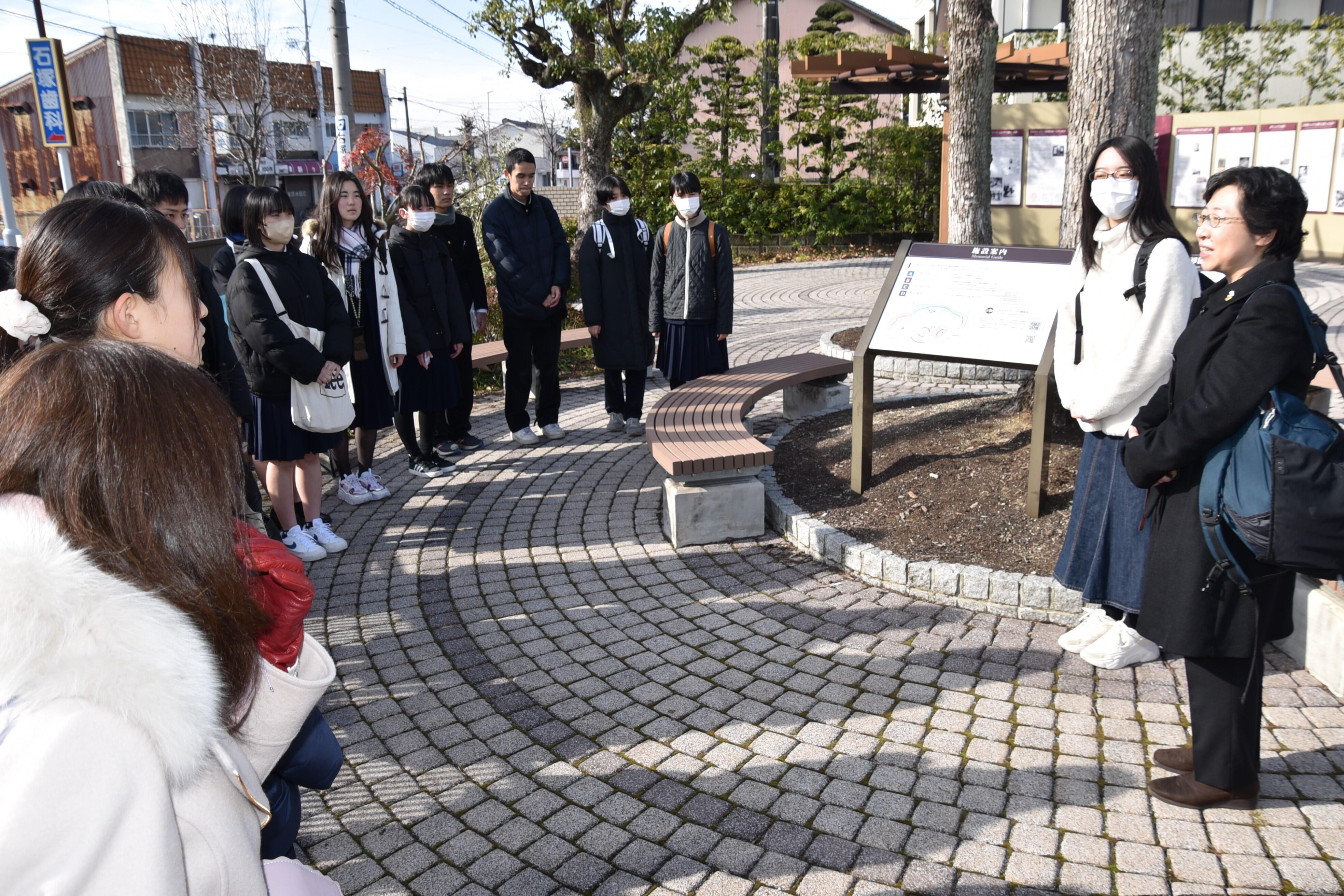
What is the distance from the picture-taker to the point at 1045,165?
1538 centimetres

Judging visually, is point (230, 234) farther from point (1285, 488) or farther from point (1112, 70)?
point (1112, 70)

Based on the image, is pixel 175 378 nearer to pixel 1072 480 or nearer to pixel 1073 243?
pixel 1072 480

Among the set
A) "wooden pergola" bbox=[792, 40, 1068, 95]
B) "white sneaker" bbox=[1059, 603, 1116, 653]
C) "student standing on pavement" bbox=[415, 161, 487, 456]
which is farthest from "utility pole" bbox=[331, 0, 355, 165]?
"white sneaker" bbox=[1059, 603, 1116, 653]

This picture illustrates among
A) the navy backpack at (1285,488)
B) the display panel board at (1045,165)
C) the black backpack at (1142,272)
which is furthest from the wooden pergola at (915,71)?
the navy backpack at (1285,488)

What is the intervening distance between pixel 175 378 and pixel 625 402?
626cm

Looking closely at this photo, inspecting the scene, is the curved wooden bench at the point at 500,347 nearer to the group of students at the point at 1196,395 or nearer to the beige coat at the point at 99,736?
the group of students at the point at 1196,395

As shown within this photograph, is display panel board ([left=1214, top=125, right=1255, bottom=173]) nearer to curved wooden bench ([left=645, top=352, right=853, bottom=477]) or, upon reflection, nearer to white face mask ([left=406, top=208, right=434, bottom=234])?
curved wooden bench ([left=645, top=352, right=853, bottom=477])

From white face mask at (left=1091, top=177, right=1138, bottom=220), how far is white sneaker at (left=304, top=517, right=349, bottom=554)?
13.4 feet

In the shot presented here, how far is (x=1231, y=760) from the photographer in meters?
2.76

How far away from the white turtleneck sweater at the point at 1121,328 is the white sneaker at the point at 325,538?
3774 millimetres

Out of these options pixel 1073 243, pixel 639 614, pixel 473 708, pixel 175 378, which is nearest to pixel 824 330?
pixel 1073 243

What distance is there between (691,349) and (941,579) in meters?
3.28

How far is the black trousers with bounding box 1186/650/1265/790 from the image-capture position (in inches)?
107

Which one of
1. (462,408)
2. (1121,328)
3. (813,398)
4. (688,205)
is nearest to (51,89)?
(462,408)
